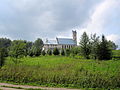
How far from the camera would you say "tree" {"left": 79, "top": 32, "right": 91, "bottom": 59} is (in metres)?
36.9

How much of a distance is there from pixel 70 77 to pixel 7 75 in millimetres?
5625

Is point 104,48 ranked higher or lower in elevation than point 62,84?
higher

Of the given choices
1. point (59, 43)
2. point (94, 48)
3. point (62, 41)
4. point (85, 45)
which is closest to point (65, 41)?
point (62, 41)

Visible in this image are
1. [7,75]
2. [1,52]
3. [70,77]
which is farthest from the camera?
[1,52]

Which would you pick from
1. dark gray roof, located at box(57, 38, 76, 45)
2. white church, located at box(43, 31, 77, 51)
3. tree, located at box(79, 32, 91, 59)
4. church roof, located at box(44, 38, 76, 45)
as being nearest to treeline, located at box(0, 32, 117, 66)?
tree, located at box(79, 32, 91, 59)

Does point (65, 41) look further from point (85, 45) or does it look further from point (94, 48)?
point (94, 48)

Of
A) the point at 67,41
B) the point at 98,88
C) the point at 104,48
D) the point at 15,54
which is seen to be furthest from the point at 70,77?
the point at 67,41

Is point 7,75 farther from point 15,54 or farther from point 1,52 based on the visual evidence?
point 15,54

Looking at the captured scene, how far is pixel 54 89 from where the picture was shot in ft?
27.6

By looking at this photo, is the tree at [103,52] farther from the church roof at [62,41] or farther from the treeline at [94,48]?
the church roof at [62,41]

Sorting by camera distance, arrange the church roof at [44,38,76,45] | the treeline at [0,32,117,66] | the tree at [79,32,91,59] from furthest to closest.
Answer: the church roof at [44,38,76,45] < the tree at [79,32,91,59] < the treeline at [0,32,117,66]

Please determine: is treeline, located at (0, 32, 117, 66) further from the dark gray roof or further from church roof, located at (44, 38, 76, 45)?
the dark gray roof

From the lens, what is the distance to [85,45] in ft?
127

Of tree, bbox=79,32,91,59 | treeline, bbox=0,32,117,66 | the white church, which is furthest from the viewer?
the white church
